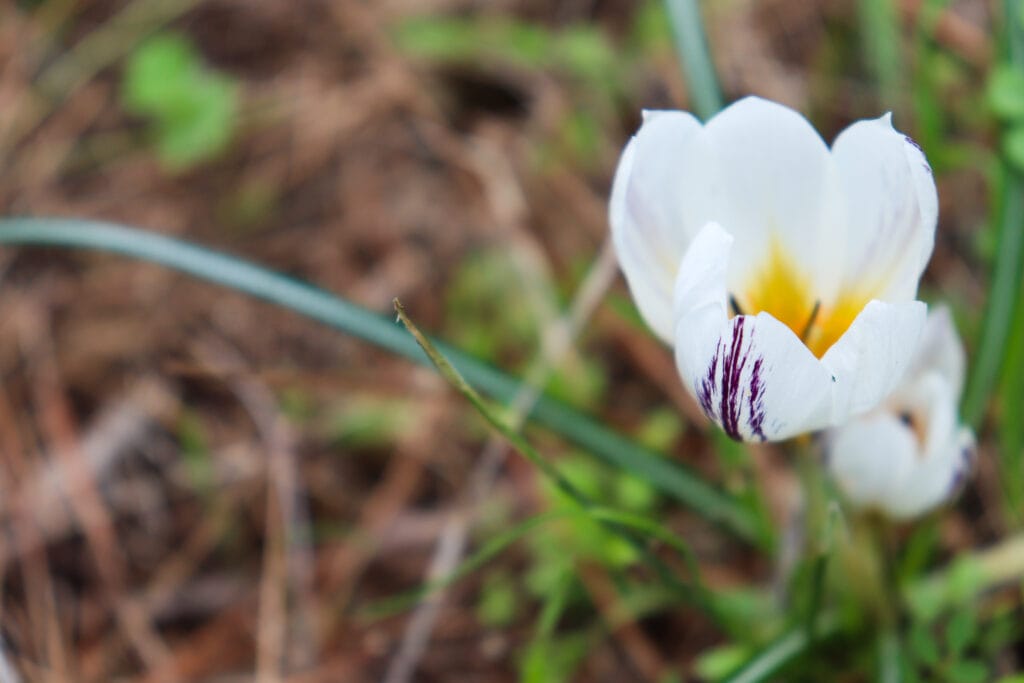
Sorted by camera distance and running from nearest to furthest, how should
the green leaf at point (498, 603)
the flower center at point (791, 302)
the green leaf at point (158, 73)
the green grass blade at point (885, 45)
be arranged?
the flower center at point (791, 302) → the green leaf at point (498, 603) → the green grass blade at point (885, 45) → the green leaf at point (158, 73)

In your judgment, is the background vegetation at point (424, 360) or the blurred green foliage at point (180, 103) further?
the blurred green foliage at point (180, 103)

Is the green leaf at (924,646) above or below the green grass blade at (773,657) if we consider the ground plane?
below

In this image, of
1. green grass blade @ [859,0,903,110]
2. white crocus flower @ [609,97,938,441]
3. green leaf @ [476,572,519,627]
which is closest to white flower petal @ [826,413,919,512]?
white crocus flower @ [609,97,938,441]

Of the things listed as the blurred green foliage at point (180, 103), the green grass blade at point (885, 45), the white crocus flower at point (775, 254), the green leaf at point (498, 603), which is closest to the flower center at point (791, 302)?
the white crocus flower at point (775, 254)

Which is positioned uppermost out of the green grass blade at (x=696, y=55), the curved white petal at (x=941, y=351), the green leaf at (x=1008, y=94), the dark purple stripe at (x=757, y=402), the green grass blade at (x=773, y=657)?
the green grass blade at (x=696, y=55)

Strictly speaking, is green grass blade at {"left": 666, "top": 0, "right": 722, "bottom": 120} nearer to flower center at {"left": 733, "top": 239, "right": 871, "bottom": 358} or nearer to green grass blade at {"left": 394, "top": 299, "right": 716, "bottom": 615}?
flower center at {"left": 733, "top": 239, "right": 871, "bottom": 358}

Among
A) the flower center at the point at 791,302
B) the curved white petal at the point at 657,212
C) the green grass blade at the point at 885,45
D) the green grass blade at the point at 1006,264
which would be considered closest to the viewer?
the curved white petal at the point at 657,212

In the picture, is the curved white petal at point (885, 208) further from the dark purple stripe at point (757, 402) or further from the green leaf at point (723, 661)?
the green leaf at point (723, 661)
